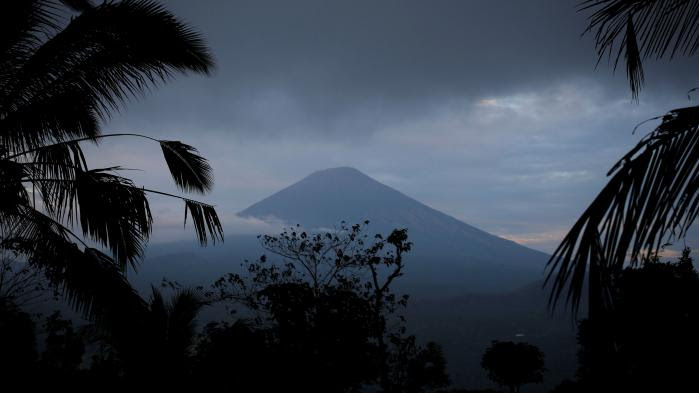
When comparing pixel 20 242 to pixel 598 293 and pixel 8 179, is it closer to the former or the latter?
pixel 8 179

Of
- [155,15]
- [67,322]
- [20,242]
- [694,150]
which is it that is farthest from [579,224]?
[67,322]

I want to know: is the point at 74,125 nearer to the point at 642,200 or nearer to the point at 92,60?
the point at 92,60

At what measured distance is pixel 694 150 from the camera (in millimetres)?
1433

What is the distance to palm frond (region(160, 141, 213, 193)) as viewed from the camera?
4.93m

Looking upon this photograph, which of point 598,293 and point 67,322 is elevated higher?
point 598,293

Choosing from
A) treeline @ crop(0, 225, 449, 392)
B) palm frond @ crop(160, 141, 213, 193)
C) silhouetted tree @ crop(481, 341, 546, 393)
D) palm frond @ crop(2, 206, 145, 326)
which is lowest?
silhouetted tree @ crop(481, 341, 546, 393)

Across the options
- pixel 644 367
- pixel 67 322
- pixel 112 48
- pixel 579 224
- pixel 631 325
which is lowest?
pixel 67 322

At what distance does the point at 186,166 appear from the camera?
16.3ft

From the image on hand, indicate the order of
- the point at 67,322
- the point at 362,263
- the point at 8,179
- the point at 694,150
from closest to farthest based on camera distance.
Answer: the point at 694,150, the point at 8,179, the point at 362,263, the point at 67,322

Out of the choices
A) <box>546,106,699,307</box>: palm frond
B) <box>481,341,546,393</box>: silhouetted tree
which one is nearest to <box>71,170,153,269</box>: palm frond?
<box>546,106,699,307</box>: palm frond

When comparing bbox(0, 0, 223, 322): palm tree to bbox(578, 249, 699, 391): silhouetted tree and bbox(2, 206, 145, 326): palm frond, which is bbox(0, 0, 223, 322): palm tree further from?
bbox(578, 249, 699, 391): silhouetted tree

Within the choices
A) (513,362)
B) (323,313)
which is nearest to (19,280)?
(323,313)

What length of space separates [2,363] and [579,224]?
10.5 metres

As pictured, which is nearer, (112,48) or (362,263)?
(112,48)
